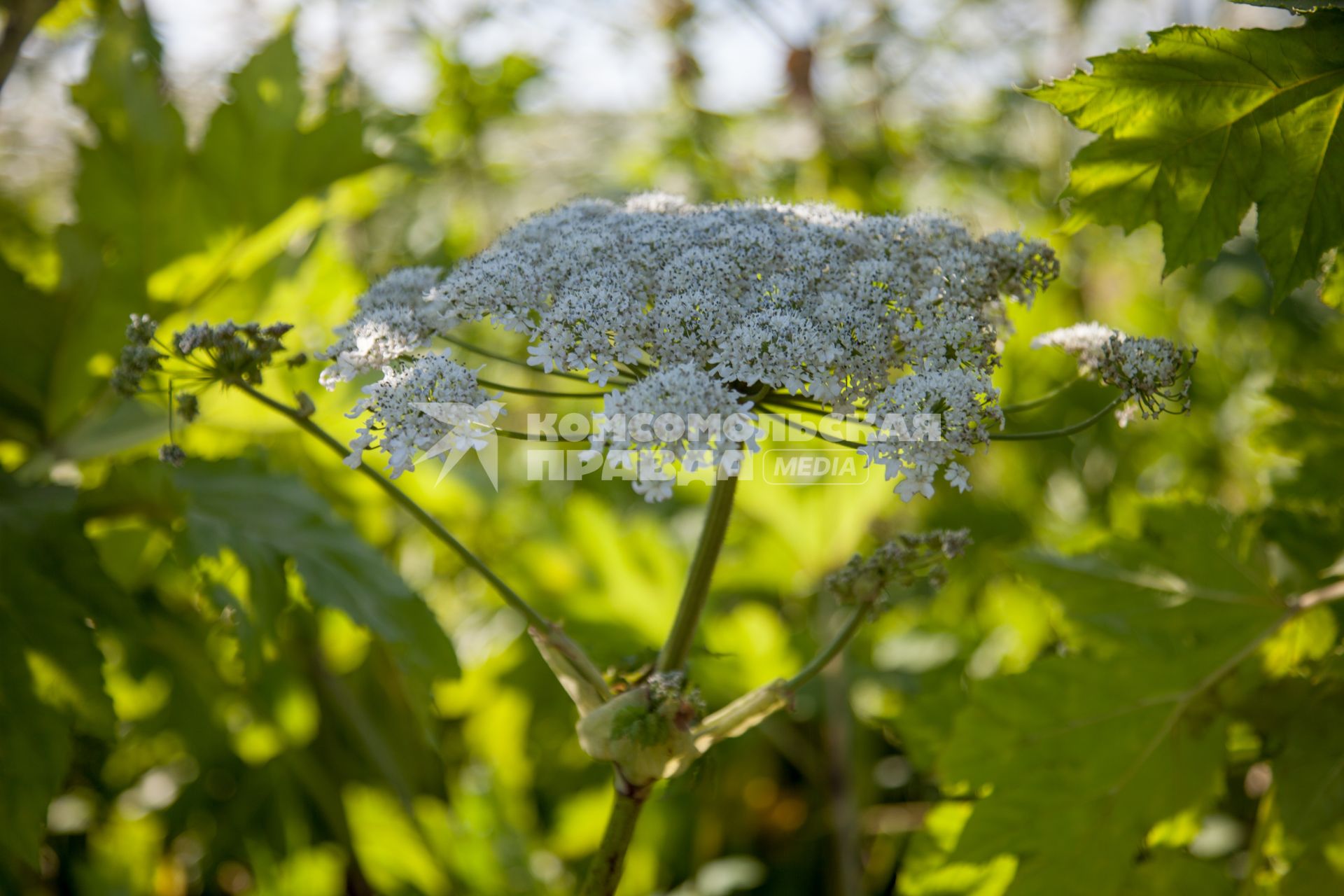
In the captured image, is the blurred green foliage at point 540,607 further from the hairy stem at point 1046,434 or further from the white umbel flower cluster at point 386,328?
the white umbel flower cluster at point 386,328

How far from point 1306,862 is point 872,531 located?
5.52 ft

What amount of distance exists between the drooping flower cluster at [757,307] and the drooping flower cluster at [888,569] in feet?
0.66

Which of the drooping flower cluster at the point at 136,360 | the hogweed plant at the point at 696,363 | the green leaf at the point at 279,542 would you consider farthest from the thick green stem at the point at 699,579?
the drooping flower cluster at the point at 136,360

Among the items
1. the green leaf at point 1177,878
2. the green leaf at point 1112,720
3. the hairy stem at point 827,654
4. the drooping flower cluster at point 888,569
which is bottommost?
the green leaf at point 1177,878

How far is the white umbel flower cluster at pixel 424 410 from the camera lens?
99 centimetres

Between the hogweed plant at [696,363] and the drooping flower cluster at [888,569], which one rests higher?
the hogweed plant at [696,363]

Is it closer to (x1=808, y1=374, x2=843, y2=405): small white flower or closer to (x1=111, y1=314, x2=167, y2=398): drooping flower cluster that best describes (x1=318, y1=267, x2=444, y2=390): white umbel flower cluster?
(x1=111, y1=314, x2=167, y2=398): drooping flower cluster

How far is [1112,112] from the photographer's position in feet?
3.68

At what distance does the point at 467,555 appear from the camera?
114 centimetres

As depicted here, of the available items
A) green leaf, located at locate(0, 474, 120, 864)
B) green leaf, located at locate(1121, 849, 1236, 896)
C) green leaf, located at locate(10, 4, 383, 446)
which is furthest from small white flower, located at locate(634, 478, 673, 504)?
green leaf, located at locate(10, 4, 383, 446)

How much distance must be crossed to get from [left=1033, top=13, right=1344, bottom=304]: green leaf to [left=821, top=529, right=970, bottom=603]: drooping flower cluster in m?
0.41

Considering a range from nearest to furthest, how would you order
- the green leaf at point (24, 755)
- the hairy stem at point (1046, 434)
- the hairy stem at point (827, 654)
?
the hairy stem at point (1046, 434)
the hairy stem at point (827, 654)
the green leaf at point (24, 755)

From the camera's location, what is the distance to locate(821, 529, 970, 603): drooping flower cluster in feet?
3.83

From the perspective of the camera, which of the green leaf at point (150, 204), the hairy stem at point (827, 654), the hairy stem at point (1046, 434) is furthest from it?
the green leaf at point (150, 204)
